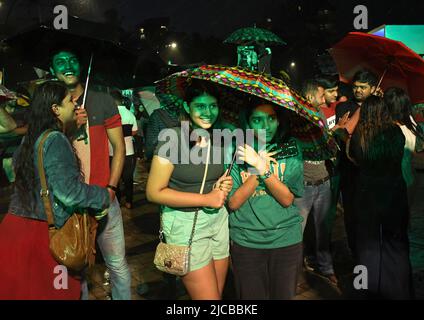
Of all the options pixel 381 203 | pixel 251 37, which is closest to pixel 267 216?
pixel 381 203

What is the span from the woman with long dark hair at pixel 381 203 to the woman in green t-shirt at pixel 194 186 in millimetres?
1785

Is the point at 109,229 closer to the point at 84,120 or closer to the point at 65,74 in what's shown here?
the point at 84,120

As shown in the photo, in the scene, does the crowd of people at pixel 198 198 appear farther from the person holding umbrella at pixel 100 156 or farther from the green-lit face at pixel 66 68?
the green-lit face at pixel 66 68

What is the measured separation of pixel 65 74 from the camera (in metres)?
3.48

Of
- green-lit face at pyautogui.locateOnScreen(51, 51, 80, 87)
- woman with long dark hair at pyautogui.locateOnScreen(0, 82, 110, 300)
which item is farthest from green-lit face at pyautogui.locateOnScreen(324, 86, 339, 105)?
woman with long dark hair at pyautogui.locateOnScreen(0, 82, 110, 300)

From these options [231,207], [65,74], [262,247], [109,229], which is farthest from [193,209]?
[65,74]

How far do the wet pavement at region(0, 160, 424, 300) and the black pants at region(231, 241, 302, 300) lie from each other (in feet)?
5.25

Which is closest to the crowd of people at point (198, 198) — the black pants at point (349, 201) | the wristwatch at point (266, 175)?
the wristwatch at point (266, 175)

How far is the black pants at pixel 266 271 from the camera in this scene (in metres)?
2.83

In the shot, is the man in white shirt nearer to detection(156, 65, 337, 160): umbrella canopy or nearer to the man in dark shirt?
the man in dark shirt

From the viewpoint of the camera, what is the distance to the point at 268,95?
8.39ft

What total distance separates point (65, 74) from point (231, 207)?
190 centimetres

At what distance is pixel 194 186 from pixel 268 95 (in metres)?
0.80

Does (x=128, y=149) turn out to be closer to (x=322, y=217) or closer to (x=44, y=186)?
(x=322, y=217)
